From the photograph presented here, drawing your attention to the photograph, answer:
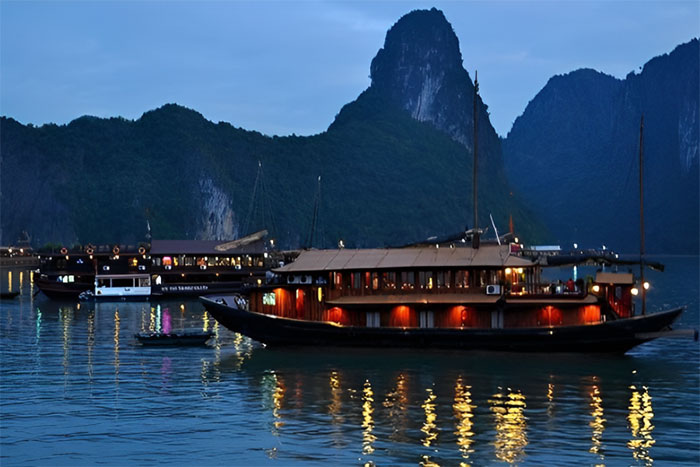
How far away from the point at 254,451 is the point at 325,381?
12303 millimetres

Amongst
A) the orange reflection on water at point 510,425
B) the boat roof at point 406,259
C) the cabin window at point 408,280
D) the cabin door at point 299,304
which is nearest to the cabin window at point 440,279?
the boat roof at point 406,259

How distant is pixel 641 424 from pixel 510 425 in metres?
4.94

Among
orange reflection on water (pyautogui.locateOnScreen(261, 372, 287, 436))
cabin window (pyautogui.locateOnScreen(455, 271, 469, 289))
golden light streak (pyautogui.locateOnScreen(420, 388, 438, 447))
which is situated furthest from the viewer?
cabin window (pyautogui.locateOnScreen(455, 271, 469, 289))

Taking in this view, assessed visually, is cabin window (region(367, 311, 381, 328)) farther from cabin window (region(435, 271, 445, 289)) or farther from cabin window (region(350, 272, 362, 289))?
cabin window (region(435, 271, 445, 289))

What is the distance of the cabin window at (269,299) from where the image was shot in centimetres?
5041

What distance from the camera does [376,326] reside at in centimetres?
4831

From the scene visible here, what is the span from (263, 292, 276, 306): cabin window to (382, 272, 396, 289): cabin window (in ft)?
21.3

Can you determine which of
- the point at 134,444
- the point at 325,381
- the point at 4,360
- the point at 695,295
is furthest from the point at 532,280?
the point at 695,295

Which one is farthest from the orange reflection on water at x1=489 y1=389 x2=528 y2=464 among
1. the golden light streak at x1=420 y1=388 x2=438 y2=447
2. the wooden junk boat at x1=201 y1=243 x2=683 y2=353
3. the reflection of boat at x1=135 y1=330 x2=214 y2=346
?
the reflection of boat at x1=135 y1=330 x2=214 y2=346

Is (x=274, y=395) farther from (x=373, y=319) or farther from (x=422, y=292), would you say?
(x=422, y=292)

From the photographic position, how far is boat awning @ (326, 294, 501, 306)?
4684cm

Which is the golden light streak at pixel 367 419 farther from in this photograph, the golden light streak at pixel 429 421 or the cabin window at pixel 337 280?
the cabin window at pixel 337 280

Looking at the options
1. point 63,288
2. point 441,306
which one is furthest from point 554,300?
point 63,288

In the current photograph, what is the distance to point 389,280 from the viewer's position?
49406 millimetres
